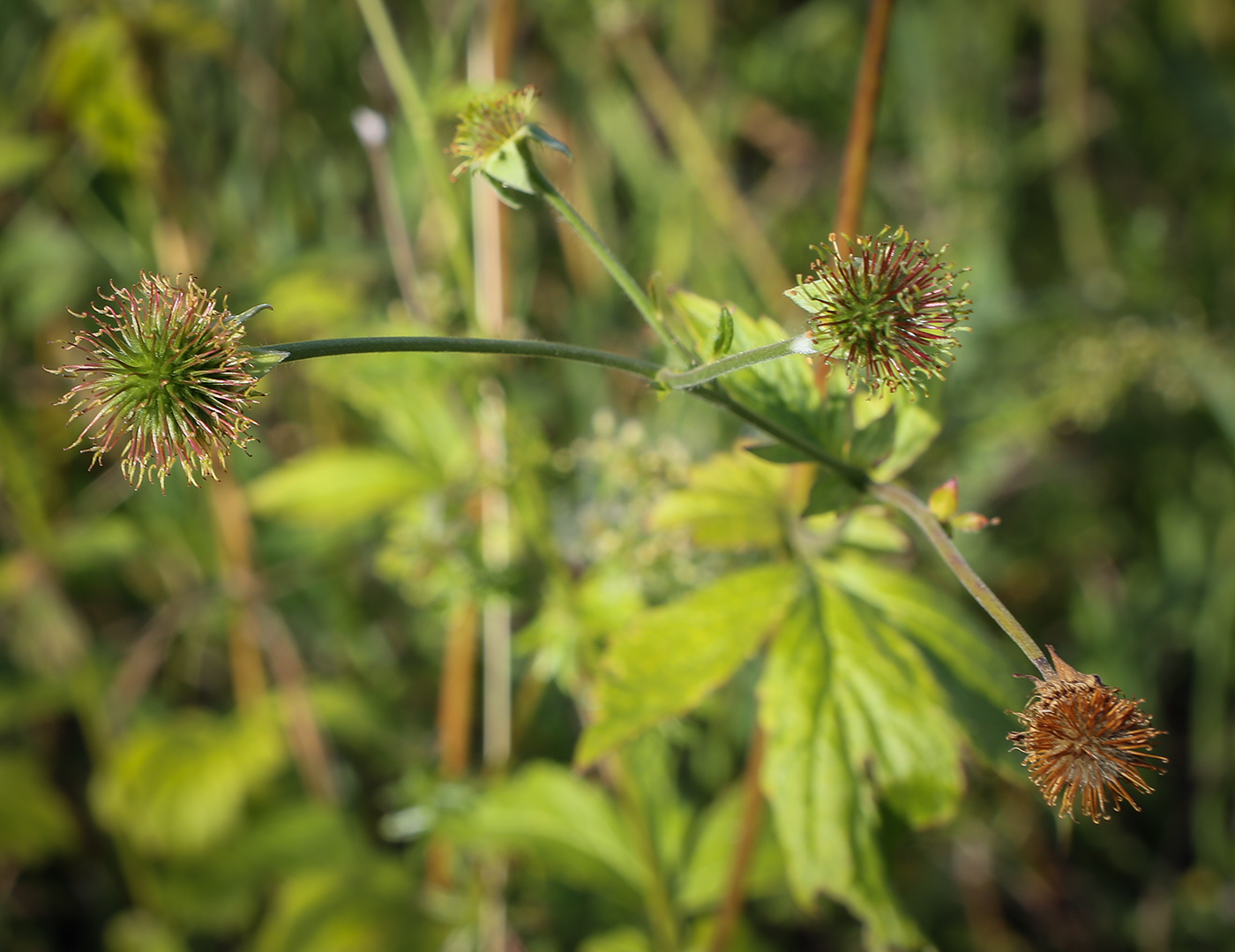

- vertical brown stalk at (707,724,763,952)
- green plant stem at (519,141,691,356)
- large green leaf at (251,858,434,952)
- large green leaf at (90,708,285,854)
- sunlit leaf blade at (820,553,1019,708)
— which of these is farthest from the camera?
large green leaf at (90,708,285,854)

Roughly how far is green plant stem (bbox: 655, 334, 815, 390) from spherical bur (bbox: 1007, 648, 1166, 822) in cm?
37

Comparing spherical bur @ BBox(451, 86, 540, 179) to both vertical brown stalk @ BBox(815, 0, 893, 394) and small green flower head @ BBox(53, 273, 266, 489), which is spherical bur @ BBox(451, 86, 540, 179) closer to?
small green flower head @ BBox(53, 273, 266, 489)

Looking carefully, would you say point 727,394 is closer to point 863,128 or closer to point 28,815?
point 863,128

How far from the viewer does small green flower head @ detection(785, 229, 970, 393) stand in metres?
0.84

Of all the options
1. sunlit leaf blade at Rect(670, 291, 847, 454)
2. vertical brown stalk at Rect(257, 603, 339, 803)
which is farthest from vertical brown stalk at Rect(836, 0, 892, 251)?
vertical brown stalk at Rect(257, 603, 339, 803)

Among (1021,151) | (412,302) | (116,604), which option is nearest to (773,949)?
(412,302)

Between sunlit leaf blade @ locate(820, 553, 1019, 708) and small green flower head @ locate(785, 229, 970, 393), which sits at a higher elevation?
small green flower head @ locate(785, 229, 970, 393)

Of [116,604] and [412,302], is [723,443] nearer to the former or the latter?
[412,302]

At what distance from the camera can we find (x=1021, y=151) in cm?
322

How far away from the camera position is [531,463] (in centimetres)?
167

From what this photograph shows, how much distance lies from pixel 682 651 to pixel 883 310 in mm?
537

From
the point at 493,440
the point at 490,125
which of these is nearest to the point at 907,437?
the point at 490,125

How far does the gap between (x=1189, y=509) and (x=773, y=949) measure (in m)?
1.73

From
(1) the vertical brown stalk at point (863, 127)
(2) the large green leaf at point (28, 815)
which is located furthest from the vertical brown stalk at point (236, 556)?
(1) the vertical brown stalk at point (863, 127)
